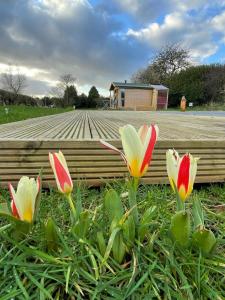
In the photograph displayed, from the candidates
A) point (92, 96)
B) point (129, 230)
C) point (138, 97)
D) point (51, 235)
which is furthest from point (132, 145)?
point (92, 96)

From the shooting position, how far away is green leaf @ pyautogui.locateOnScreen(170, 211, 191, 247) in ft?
2.82

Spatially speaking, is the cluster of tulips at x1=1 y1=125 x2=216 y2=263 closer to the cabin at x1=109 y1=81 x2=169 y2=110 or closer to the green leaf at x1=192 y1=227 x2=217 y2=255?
the green leaf at x1=192 y1=227 x2=217 y2=255

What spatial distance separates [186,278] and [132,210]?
0.26 m

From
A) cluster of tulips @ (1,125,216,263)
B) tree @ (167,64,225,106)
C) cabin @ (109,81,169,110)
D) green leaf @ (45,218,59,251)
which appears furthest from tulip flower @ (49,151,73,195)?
cabin @ (109,81,169,110)

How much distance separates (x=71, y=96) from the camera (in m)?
48.7

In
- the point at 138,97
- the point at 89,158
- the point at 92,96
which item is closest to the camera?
the point at 89,158

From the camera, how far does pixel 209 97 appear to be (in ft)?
113

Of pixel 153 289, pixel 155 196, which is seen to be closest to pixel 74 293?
pixel 153 289

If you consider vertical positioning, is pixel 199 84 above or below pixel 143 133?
below

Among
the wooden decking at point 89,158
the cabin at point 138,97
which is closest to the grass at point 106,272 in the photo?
the wooden decking at point 89,158

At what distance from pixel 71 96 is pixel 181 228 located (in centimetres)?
4922

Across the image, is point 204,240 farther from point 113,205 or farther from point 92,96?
point 92,96

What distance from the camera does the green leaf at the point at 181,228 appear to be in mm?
860

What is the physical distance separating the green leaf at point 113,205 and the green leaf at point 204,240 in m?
0.25
